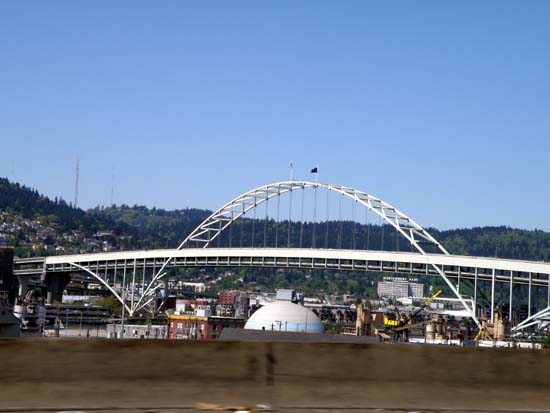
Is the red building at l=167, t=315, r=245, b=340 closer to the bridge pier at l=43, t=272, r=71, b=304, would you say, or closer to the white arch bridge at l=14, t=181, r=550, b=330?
the white arch bridge at l=14, t=181, r=550, b=330

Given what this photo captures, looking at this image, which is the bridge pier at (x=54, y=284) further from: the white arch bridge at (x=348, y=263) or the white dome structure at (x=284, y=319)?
the white dome structure at (x=284, y=319)

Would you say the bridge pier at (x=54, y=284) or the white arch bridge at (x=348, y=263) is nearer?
the white arch bridge at (x=348, y=263)

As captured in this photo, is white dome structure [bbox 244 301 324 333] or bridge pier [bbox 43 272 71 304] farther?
bridge pier [bbox 43 272 71 304]

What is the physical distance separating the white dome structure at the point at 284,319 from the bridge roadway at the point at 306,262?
17.2m

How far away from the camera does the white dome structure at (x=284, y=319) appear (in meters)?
83.5

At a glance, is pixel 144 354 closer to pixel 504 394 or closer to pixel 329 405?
pixel 329 405

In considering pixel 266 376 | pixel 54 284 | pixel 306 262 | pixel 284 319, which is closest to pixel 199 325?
pixel 284 319

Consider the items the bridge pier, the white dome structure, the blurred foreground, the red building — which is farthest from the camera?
the bridge pier

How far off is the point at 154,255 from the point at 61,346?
397 ft

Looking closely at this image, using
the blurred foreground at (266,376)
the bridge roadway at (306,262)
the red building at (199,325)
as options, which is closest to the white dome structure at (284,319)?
the red building at (199,325)

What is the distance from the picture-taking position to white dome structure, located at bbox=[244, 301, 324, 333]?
83500 mm

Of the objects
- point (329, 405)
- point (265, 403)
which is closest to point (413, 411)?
point (329, 405)

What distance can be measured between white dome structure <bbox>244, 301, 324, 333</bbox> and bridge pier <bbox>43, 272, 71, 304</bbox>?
208 ft

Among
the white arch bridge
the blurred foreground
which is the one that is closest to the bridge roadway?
the white arch bridge
